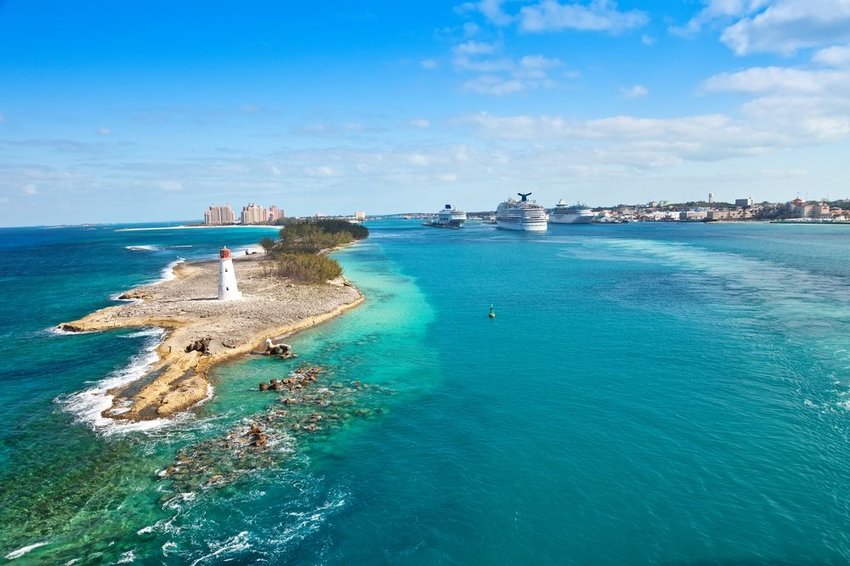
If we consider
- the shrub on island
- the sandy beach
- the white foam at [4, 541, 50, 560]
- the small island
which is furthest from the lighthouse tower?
the white foam at [4, 541, 50, 560]

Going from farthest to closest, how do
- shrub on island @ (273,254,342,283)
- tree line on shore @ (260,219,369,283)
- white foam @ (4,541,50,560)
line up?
tree line on shore @ (260,219,369,283) → shrub on island @ (273,254,342,283) → white foam @ (4,541,50,560)

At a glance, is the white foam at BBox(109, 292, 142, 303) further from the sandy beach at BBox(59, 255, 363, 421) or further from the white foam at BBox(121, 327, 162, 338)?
the white foam at BBox(121, 327, 162, 338)

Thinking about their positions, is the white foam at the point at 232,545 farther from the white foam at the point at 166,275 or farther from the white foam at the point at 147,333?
the white foam at the point at 166,275

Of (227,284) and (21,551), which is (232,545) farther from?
(227,284)

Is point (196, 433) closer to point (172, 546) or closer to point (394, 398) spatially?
point (172, 546)

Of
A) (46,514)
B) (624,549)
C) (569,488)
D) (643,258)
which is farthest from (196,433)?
(643,258)

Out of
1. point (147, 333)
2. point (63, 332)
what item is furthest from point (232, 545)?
point (63, 332)

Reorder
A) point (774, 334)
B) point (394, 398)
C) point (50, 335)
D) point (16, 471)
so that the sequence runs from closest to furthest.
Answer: point (16, 471)
point (394, 398)
point (774, 334)
point (50, 335)
